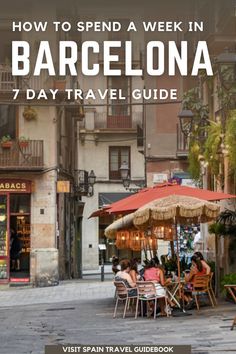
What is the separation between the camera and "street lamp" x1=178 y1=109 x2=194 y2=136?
63.6ft

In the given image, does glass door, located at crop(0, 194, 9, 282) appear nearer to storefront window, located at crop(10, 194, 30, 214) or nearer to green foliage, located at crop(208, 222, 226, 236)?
storefront window, located at crop(10, 194, 30, 214)

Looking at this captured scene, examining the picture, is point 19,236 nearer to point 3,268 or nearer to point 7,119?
point 3,268

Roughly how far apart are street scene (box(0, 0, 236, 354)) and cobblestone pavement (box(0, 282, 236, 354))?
0.03m

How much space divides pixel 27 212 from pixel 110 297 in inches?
293

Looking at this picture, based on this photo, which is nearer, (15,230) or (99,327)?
(99,327)

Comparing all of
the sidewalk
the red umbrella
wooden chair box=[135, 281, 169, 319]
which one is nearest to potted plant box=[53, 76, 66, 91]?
the sidewalk

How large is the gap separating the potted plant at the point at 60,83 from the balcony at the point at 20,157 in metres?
1.93

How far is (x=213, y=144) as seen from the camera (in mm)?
18750

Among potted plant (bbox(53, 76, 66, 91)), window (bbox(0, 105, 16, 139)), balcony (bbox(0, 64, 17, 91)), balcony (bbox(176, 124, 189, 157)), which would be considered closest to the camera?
potted plant (bbox(53, 76, 66, 91))

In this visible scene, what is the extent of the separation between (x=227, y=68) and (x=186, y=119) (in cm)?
347

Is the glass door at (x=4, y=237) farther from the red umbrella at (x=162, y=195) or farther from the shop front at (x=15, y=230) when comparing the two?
the red umbrella at (x=162, y=195)

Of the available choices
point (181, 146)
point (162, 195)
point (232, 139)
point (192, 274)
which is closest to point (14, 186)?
point (181, 146)

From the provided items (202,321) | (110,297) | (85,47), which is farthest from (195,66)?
(110,297)

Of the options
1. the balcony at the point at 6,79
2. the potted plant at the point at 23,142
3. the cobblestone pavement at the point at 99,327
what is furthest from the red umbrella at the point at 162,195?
the balcony at the point at 6,79
